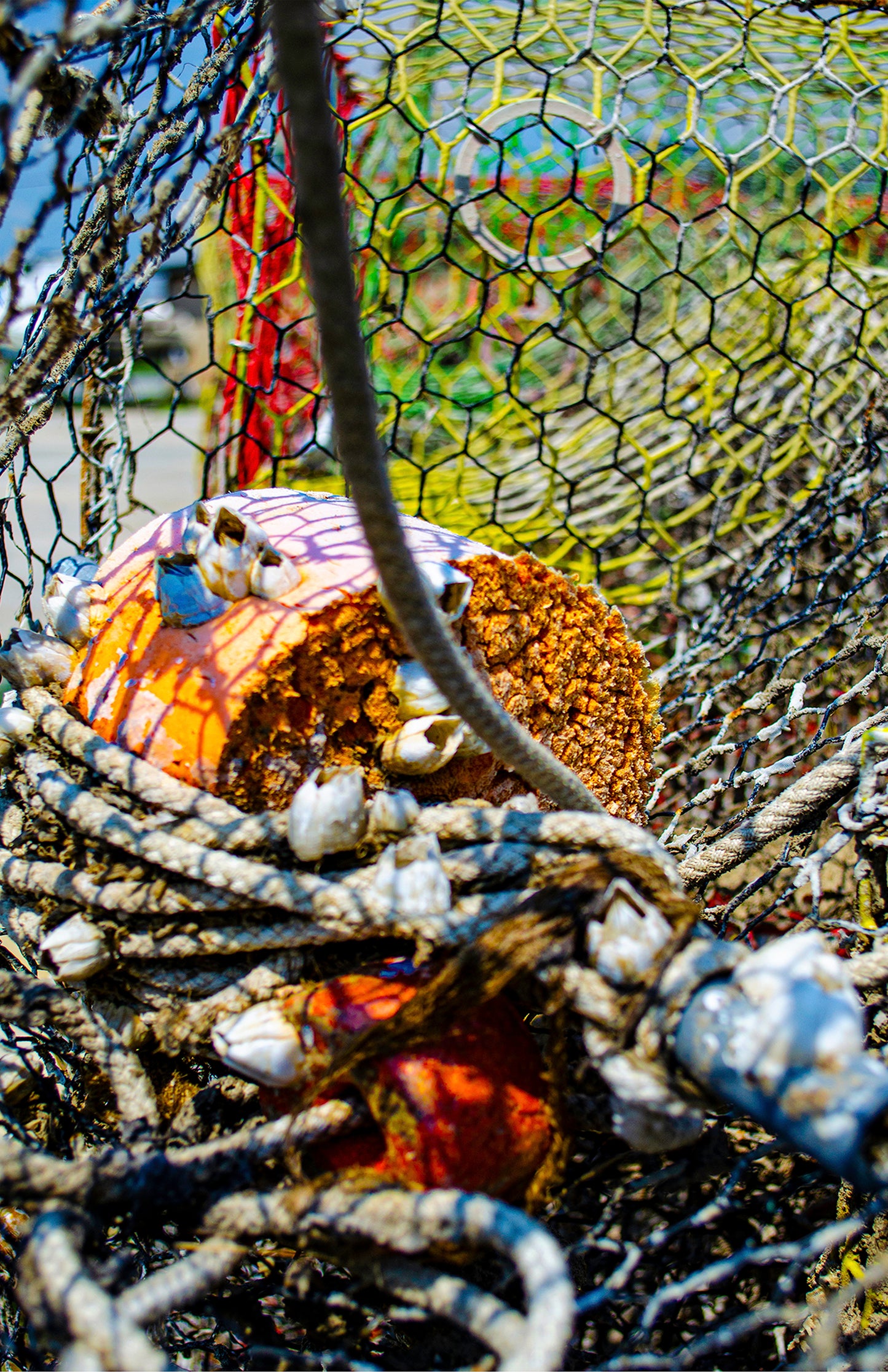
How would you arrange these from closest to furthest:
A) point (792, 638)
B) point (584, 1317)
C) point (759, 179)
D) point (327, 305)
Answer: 1. point (327, 305)
2. point (584, 1317)
3. point (792, 638)
4. point (759, 179)

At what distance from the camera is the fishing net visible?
0.49 meters

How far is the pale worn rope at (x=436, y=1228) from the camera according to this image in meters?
0.34

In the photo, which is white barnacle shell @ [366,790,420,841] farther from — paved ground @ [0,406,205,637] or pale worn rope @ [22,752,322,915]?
paved ground @ [0,406,205,637]

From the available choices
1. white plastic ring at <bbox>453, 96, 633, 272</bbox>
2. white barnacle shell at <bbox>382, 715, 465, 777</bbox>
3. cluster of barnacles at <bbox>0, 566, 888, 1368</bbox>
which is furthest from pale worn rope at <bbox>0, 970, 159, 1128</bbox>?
white plastic ring at <bbox>453, 96, 633, 272</bbox>

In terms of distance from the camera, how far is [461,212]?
108cm

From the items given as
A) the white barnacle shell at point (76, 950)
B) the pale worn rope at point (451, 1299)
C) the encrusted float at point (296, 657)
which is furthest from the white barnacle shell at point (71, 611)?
the pale worn rope at point (451, 1299)

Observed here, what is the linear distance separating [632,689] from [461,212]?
0.67 meters

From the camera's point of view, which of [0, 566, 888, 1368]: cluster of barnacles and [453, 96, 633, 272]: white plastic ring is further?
[453, 96, 633, 272]: white plastic ring

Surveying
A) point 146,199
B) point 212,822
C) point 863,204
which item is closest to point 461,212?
point 146,199

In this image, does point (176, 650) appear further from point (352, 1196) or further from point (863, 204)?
A: point (863, 204)

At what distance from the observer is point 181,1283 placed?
1.26 feet

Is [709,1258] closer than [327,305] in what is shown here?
No

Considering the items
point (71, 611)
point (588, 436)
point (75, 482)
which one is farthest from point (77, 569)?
point (75, 482)

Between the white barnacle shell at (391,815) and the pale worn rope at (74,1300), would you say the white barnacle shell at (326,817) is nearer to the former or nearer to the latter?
the white barnacle shell at (391,815)
